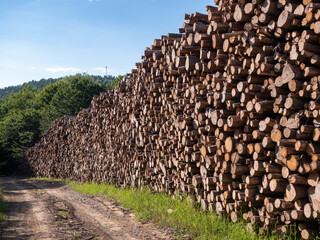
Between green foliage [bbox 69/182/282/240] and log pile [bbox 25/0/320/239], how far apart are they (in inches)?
7.1

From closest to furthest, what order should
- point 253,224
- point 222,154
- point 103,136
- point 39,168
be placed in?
1. point 253,224
2. point 222,154
3. point 103,136
4. point 39,168

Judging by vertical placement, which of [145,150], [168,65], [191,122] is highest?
[168,65]

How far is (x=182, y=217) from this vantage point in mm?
4996

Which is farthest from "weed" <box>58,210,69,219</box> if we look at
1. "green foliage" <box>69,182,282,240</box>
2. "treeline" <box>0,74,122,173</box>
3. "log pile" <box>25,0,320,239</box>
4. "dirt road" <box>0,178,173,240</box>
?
"treeline" <box>0,74,122,173</box>

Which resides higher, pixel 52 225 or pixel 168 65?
pixel 168 65

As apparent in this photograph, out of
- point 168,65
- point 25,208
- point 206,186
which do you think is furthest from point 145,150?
point 25,208

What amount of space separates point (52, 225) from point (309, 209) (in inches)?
175

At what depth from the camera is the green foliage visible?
163 inches

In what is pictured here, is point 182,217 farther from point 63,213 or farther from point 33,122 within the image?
point 33,122

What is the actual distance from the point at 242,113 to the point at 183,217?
2085 millimetres

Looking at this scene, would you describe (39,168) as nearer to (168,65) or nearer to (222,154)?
(168,65)

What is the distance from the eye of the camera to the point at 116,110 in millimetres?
9797

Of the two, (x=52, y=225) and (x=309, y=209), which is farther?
(x=52, y=225)

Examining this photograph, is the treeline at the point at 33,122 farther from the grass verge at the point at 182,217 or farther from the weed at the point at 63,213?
the grass verge at the point at 182,217
